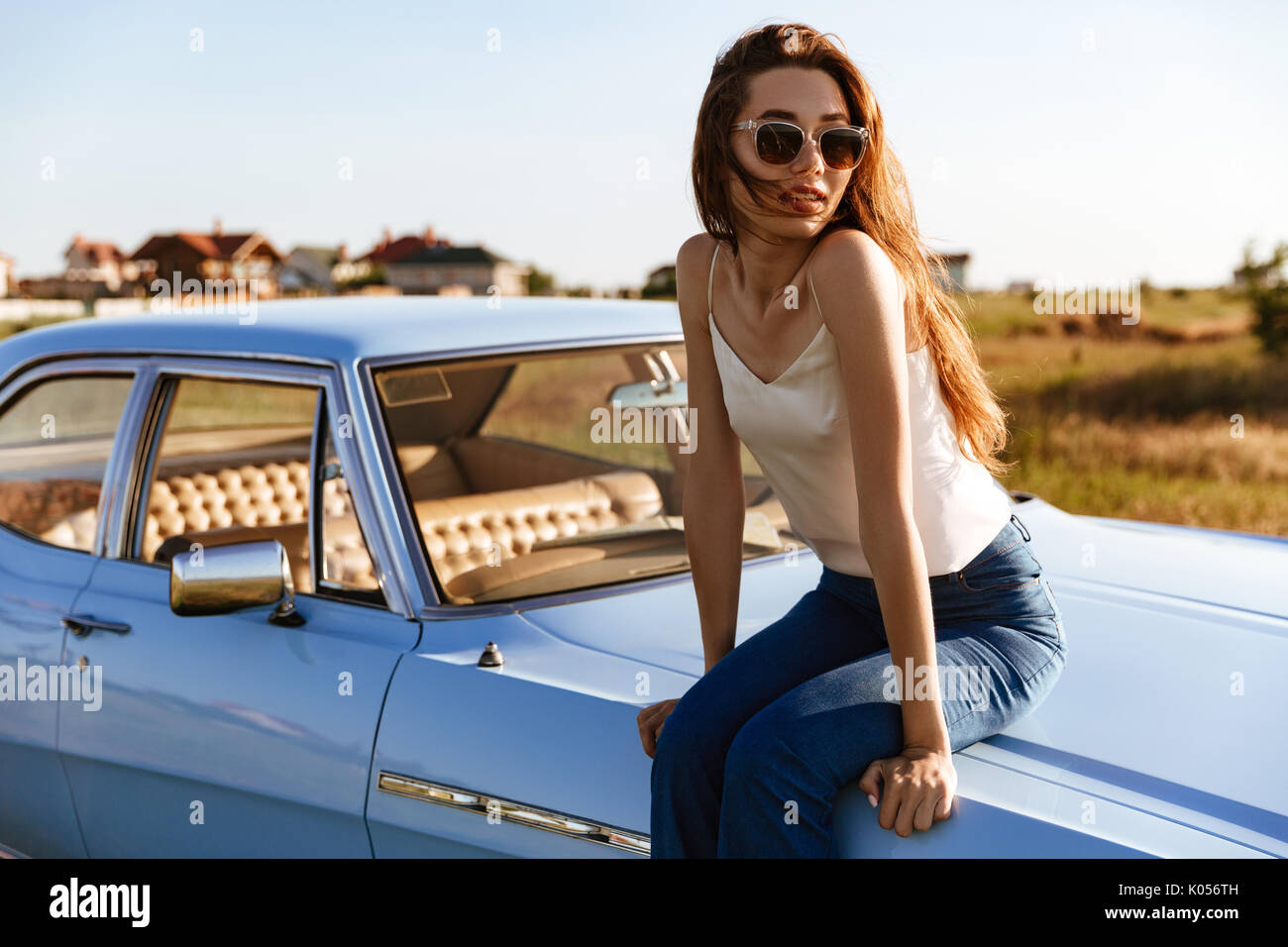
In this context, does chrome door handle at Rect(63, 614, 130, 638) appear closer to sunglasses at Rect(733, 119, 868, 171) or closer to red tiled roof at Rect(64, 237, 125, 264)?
sunglasses at Rect(733, 119, 868, 171)

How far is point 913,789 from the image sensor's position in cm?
171

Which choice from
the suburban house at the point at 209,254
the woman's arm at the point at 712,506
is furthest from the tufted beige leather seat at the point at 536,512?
the suburban house at the point at 209,254

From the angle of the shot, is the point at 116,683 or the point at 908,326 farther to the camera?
the point at 116,683

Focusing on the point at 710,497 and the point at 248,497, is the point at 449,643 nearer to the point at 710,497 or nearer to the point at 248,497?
the point at 710,497

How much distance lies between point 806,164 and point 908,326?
29 cm

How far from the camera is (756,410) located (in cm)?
194

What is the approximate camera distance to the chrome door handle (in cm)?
285

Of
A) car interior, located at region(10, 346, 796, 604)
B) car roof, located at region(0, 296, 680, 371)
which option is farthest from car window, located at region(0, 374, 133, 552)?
car roof, located at region(0, 296, 680, 371)

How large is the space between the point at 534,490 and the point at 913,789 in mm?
2046

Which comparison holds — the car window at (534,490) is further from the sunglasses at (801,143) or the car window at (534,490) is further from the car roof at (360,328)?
the sunglasses at (801,143)

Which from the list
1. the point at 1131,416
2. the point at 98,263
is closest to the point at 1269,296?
the point at 1131,416

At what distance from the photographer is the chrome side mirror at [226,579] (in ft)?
8.16

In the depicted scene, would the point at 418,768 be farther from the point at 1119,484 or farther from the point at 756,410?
the point at 1119,484
